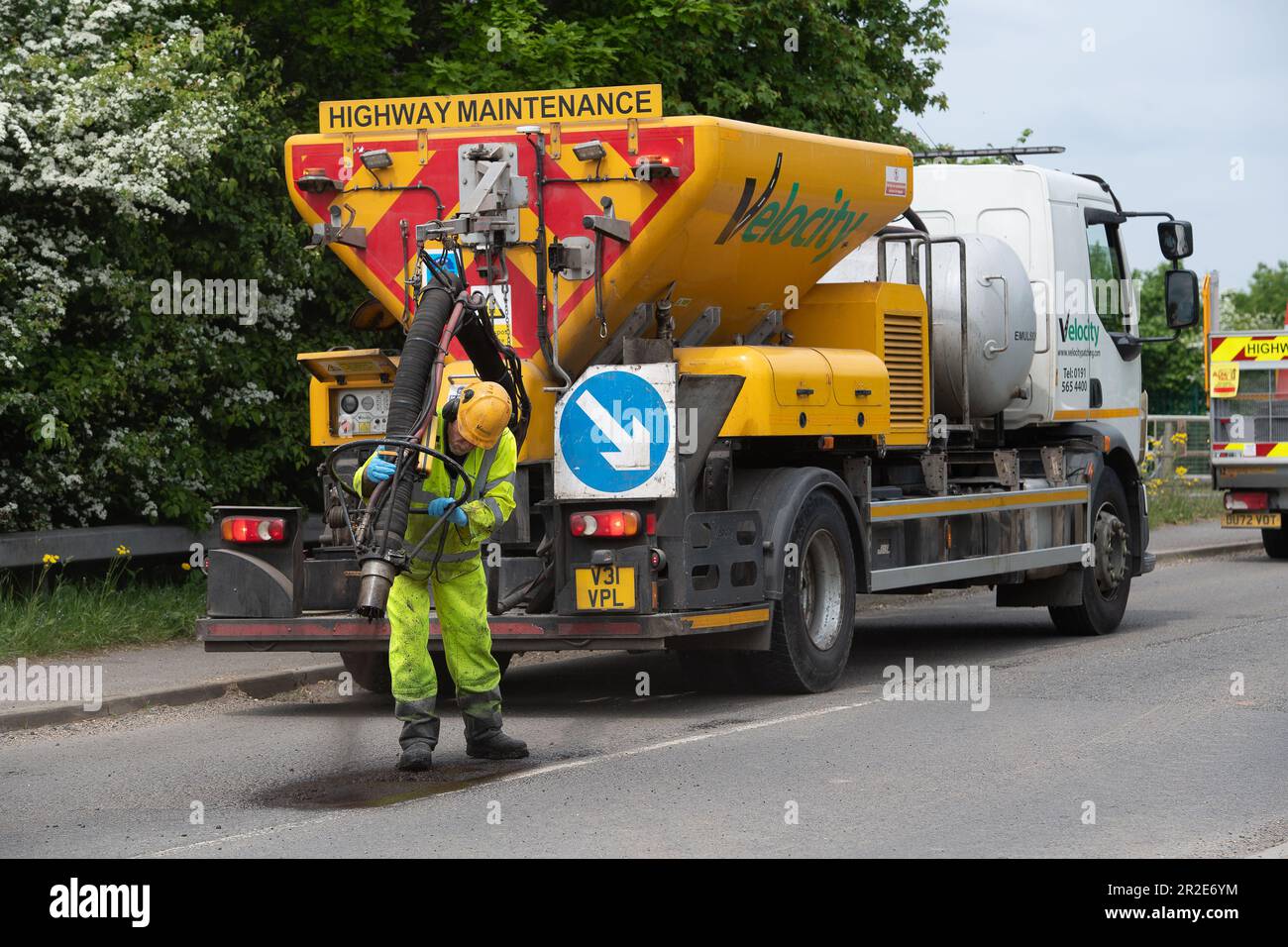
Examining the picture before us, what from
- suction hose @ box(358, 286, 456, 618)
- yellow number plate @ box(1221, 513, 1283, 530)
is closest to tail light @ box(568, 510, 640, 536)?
suction hose @ box(358, 286, 456, 618)

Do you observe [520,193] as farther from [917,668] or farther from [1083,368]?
[1083,368]

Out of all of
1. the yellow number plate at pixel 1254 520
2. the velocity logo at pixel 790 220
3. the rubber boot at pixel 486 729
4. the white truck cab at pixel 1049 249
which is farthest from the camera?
the yellow number plate at pixel 1254 520

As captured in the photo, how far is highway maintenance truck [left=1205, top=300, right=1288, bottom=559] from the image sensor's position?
75.2 ft

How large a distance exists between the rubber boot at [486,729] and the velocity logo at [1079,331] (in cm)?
682

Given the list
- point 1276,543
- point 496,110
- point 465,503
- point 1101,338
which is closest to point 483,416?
point 465,503

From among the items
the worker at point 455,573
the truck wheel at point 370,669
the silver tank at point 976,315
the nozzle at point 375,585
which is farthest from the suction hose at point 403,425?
the silver tank at point 976,315

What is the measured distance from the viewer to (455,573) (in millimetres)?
8750

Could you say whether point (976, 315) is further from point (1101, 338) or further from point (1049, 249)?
point (1101, 338)

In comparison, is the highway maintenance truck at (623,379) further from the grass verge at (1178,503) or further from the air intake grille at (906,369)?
the grass verge at (1178,503)

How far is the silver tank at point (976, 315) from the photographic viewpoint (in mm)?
13234

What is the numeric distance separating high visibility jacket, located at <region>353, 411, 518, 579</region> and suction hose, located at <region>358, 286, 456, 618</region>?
0.38 ft

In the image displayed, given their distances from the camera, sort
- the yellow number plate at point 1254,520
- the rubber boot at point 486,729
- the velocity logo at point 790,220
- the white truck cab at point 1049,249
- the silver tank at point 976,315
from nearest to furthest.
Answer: the rubber boot at point 486,729
the velocity logo at point 790,220
the silver tank at point 976,315
the white truck cab at point 1049,249
the yellow number plate at point 1254,520

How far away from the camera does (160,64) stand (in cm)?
1373

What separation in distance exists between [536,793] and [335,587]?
289cm
